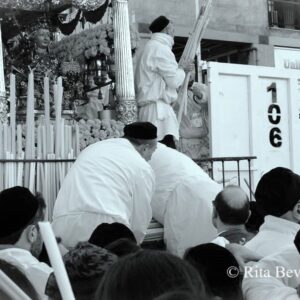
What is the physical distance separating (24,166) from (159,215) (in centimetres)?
127

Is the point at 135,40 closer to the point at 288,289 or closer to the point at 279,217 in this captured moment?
the point at 279,217

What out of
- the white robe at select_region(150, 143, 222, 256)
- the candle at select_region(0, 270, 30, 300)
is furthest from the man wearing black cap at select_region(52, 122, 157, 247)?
the candle at select_region(0, 270, 30, 300)

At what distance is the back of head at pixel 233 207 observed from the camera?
13.4 feet

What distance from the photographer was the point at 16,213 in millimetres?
3621

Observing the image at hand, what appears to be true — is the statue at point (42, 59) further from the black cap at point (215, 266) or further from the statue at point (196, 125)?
the black cap at point (215, 266)

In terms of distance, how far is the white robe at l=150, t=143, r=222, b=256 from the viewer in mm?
5867

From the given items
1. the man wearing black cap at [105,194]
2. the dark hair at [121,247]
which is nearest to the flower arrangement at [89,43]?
the man wearing black cap at [105,194]

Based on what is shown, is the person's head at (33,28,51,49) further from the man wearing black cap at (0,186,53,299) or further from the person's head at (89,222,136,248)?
the person's head at (89,222,136,248)

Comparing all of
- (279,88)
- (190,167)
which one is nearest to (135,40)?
(279,88)

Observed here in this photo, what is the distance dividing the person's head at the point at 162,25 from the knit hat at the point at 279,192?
6.37 m

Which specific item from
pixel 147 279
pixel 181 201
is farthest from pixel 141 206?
pixel 147 279

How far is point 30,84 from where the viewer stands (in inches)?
239

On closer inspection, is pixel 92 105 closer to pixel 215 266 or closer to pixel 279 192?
pixel 279 192

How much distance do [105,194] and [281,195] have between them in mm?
2181
